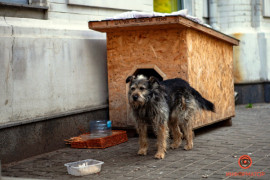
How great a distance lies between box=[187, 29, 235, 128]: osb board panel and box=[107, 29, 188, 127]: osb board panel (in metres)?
0.22

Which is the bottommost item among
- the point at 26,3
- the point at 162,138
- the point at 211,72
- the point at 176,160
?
the point at 176,160

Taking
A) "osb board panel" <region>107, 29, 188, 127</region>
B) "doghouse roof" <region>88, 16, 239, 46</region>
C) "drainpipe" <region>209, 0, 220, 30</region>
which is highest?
"drainpipe" <region>209, 0, 220, 30</region>

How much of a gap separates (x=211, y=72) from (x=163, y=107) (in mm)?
2408

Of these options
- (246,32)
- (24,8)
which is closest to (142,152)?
(24,8)

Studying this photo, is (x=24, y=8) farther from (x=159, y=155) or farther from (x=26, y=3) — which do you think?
(x=159, y=155)

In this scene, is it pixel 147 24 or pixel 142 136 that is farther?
pixel 147 24

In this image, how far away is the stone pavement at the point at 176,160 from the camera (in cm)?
580

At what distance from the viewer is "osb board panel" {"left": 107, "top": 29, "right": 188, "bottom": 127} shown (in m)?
8.12

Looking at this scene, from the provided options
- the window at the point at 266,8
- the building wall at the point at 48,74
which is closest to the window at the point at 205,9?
the window at the point at 266,8

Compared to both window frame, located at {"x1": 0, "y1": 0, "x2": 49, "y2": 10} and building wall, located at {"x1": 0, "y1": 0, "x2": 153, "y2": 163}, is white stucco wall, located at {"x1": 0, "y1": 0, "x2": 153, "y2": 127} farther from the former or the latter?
window frame, located at {"x1": 0, "y1": 0, "x2": 49, "y2": 10}

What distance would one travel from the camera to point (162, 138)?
701 centimetres

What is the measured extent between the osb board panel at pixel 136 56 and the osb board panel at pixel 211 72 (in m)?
0.22

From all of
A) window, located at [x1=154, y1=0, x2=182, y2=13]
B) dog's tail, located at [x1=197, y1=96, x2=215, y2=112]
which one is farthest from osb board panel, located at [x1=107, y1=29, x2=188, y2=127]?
window, located at [x1=154, y1=0, x2=182, y2=13]

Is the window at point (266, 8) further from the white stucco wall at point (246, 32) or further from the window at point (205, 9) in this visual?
the window at point (205, 9)
